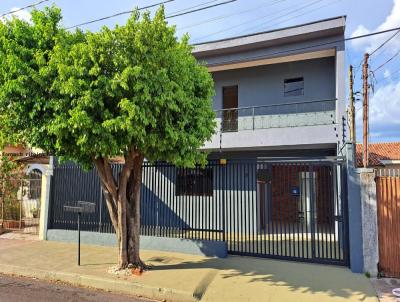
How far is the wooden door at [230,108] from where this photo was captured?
12598 millimetres

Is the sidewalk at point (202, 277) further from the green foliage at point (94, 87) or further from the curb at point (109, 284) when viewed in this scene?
the green foliage at point (94, 87)

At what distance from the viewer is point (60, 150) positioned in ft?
21.8

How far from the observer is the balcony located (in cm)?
1093

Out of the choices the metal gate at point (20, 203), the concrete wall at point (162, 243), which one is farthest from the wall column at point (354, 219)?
the metal gate at point (20, 203)

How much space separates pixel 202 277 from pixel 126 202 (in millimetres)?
2274

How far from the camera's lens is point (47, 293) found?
20.7 ft

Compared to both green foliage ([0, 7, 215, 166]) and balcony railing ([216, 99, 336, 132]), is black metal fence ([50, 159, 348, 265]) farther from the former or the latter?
green foliage ([0, 7, 215, 166])

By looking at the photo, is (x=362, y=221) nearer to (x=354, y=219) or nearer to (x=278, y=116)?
(x=354, y=219)

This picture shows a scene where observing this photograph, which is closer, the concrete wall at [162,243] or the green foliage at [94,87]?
the green foliage at [94,87]

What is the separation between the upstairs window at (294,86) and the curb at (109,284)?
9.08 m

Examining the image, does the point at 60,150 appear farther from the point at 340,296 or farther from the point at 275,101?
the point at 275,101

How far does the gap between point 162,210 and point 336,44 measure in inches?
305

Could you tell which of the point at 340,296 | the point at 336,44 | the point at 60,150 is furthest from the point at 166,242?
the point at 336,44

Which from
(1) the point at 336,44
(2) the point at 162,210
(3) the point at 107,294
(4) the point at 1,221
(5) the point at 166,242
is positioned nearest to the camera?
(3) the point at 107,294
